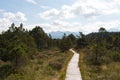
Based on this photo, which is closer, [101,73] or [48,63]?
[101,73]

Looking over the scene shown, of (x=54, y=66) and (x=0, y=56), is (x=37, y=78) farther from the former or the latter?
(x=0, y=56)

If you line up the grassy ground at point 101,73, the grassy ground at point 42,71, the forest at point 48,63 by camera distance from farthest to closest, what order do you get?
1. the forest at point 48,63
2. the grassy ground at point 42,71
3. the grassy ground at point 101,73

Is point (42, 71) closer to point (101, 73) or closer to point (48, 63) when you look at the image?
point (101, 73)

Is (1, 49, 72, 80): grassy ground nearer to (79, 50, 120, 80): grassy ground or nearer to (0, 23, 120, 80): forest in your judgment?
(0, 23, 120, 80): forest

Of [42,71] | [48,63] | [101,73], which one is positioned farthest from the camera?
[48,63]

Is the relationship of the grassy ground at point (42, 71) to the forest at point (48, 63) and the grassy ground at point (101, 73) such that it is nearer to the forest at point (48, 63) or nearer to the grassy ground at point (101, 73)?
the forest at point (48, 63)

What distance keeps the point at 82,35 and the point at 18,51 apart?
1758 inches

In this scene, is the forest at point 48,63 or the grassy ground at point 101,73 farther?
the forest at point 48,63

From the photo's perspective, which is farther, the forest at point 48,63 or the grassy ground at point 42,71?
the forest at point 48,63

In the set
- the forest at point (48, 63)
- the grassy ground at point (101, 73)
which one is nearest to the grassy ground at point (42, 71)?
the forest at point (48, 63)

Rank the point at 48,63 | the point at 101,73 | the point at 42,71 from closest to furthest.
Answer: the point at 101,73 → the point at 42,71 → the point at 48,63

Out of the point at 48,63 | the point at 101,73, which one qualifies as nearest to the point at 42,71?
the point at 101,73

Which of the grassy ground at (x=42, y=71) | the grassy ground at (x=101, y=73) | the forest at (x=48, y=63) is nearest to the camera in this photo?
the grassy ground at (x=101, y=73)

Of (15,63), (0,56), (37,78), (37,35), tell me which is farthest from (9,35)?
(37,78)
